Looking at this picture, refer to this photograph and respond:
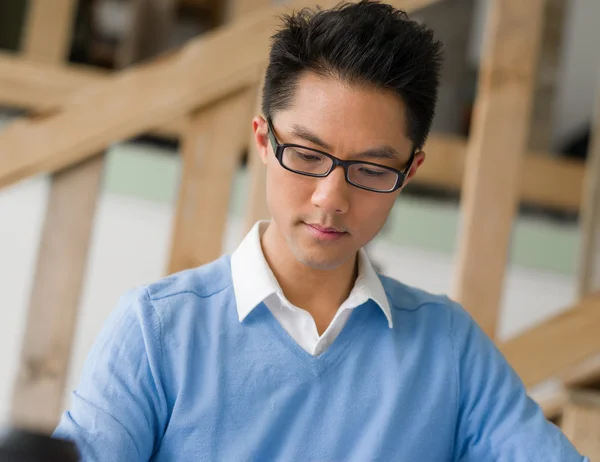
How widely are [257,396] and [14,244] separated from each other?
1.93m

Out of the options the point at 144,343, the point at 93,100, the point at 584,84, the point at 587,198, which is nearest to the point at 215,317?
the point at 144,343

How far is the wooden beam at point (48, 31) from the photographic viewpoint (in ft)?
8.91

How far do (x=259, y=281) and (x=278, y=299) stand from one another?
4 centimetres

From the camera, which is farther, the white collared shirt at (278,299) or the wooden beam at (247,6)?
the wooden beam at (247,6)

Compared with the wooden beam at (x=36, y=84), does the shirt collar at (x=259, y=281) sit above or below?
below

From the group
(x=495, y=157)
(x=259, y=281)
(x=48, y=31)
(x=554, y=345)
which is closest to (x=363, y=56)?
(x=259, y=281)

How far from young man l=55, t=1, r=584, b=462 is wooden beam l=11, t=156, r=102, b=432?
24.1 inches

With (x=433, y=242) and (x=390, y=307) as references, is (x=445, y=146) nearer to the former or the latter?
(x=433, y=242)

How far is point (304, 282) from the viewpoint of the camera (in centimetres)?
111

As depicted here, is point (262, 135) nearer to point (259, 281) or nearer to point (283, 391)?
point (259, 281)

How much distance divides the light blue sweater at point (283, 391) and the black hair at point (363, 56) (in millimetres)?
264

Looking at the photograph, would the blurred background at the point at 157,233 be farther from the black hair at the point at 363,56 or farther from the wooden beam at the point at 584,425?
the black hair at the point at 363,56

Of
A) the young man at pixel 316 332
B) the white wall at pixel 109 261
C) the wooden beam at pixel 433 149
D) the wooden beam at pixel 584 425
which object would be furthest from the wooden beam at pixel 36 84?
the young man at pixel 316 332

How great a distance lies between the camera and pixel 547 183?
2.72m
